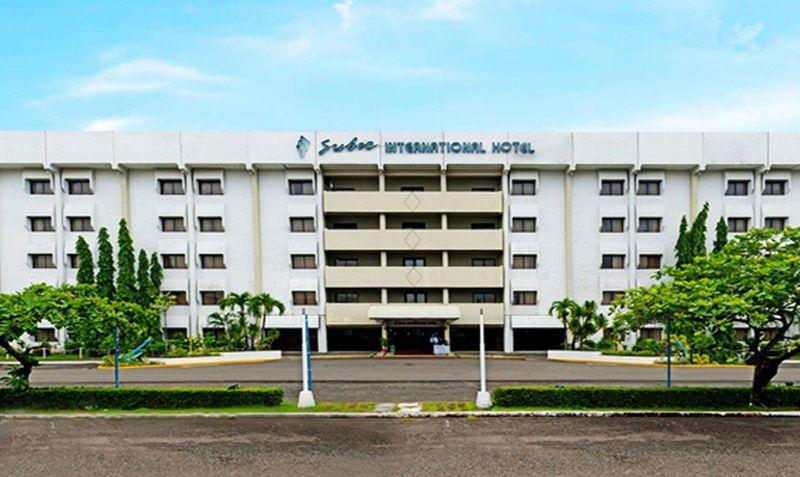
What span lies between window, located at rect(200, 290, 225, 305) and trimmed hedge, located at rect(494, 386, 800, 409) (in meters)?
29.7

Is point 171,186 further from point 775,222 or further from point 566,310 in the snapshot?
point 775,222

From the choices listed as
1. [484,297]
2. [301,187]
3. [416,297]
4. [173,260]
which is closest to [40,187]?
[173,260]

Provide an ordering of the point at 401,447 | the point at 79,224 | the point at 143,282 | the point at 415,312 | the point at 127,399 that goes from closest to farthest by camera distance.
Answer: the point at 401,447 < the point at 127,399 < the point at 143,282 < the point at 415,312 < the point at 79,224

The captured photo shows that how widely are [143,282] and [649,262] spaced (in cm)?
4257

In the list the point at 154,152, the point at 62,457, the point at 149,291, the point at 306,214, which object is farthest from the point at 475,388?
the point at 154,152

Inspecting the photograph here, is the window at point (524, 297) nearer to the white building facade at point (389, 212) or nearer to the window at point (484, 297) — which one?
the white building facade at point (389, 212)

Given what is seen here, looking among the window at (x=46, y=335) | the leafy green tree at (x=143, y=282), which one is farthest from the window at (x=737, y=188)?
the window at (x=46, y=335)

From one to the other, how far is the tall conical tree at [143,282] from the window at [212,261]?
13.9ft

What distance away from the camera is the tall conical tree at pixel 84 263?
36.5 metres

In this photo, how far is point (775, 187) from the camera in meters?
37.9

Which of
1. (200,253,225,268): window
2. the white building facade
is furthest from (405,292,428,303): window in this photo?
(200,253,225,268): window

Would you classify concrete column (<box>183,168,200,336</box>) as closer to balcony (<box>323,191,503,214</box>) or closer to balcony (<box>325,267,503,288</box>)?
balcony (<box>325,267,503,288</box>)

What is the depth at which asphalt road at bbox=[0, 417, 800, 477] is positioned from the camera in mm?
11367

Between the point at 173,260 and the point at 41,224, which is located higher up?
the point at 41,224
